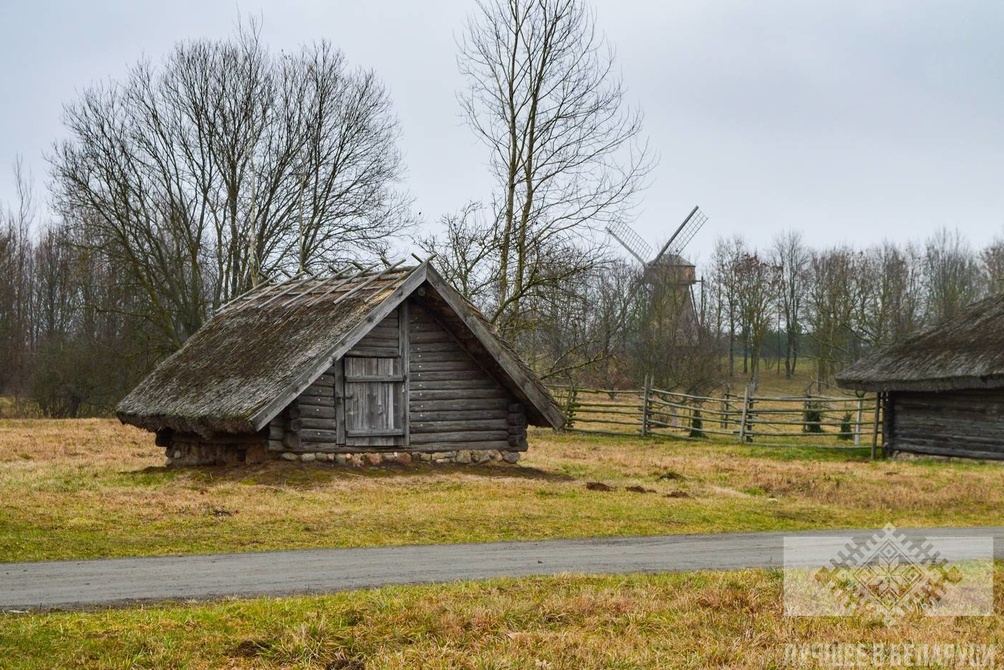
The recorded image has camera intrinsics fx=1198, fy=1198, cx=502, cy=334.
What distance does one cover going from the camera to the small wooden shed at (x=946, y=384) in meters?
28.7

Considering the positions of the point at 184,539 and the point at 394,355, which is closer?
the point at 184,539

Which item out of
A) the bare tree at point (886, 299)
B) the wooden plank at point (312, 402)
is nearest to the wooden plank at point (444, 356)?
the wooden plank at point (312, 402)

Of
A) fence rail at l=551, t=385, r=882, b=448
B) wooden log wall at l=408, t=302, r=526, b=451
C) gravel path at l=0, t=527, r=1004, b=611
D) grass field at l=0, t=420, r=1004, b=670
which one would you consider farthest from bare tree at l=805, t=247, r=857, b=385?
gravel path at l=0, t=527, r=1004, b=611

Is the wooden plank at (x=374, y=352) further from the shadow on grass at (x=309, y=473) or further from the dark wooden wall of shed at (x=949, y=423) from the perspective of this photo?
the dark wooden wall of shed at (x=949, y=423)

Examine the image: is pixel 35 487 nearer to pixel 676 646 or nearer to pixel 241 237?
pixel 676 646

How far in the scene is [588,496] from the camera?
18562 millimetres

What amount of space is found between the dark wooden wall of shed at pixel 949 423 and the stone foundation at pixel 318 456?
1283 cm

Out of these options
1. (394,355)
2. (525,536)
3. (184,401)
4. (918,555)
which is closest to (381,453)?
(394,355)

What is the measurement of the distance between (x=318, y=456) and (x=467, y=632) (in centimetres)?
1296

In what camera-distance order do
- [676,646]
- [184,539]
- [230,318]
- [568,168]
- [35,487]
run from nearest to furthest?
[676,646], [184,539], [35,487], [230,318], [568,168]

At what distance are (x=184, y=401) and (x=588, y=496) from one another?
26.8 ft

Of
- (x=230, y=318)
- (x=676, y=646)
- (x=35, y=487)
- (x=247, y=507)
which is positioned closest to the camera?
(x=676, y=646)

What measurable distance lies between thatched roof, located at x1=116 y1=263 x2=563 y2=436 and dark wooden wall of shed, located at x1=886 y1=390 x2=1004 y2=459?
40.7 ft

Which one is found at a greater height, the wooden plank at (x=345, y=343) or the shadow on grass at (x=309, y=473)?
the wooden plank at (x=345, y=343)
